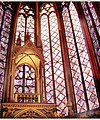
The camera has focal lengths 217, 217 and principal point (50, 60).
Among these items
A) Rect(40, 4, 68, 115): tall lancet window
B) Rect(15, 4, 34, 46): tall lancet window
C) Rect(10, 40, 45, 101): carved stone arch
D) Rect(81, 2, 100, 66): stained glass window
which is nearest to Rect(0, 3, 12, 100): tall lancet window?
Rect(15, 4, 34, 46): tall lancet window

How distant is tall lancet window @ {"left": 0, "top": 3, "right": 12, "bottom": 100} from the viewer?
8303 mm

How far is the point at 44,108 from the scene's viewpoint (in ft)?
17.6

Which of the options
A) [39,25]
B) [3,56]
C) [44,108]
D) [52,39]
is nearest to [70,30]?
[52,39]

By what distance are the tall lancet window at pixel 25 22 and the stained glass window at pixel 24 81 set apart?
1981mm

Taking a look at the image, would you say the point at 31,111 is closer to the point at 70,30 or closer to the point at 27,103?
the point at 27,103

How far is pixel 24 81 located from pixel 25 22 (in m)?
3.52

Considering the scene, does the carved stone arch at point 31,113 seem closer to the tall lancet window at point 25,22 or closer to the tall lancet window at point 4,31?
the tall lancet window at point 4,31

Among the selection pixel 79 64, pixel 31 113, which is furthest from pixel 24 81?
pixel 31 113

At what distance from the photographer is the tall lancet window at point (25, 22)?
9.99 metres

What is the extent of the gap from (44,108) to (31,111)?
33 cm

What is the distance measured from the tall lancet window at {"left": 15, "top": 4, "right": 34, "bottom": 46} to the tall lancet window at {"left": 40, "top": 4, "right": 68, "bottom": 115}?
0.52 m

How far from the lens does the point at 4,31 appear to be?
9414mm

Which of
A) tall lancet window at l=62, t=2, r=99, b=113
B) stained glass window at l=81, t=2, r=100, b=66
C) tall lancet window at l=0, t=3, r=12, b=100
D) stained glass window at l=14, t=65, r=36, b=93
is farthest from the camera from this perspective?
tall lancet window at l=0, t=3, r=12, b=100

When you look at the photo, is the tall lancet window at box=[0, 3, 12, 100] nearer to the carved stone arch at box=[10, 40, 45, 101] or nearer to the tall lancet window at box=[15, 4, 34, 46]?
the tall lancet window at box=[15, 4, 34, 46]
